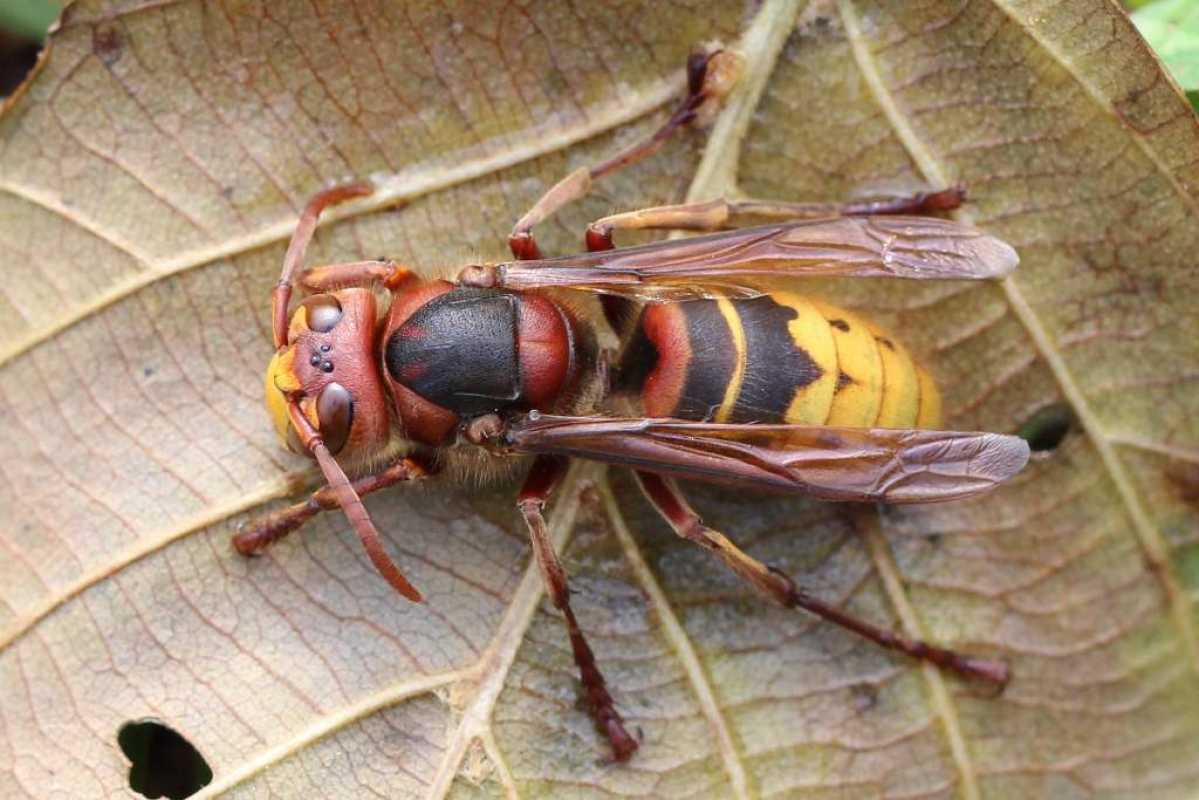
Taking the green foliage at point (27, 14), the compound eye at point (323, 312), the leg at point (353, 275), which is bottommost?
the compound eye at point (323, 312)

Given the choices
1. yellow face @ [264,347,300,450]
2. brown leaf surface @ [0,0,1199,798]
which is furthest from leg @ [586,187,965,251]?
yellow face @ [264,347,300,450]

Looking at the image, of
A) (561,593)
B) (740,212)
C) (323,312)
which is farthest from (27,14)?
(561,593)

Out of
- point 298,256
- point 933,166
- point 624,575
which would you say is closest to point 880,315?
point 933,166

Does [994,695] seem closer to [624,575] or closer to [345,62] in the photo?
[624,575]

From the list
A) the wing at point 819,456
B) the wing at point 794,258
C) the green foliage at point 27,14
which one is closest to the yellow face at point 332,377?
the wing at point 794,258

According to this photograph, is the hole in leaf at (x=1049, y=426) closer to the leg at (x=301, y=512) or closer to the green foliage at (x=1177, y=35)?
the green foliage at (x=1177, y=35)

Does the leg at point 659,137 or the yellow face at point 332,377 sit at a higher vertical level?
the leg at point 659,137
